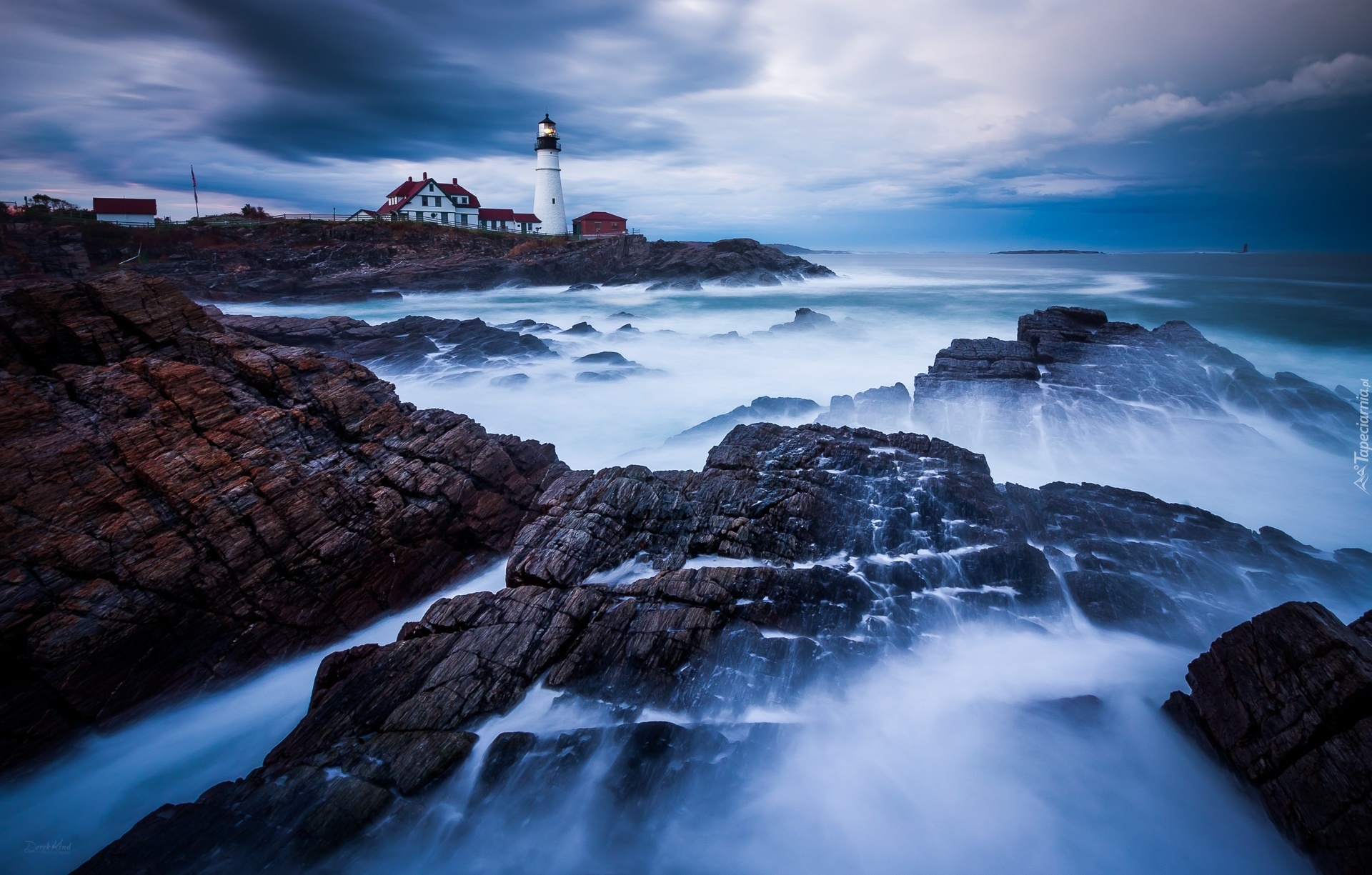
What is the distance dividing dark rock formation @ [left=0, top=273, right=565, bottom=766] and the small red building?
167 ft

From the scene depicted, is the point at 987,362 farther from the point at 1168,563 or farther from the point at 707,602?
the point at 707,602

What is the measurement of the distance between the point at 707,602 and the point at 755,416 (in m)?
8.22

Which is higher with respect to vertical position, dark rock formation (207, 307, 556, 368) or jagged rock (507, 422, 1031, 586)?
dark rock formation (207, 307, 556, 368)

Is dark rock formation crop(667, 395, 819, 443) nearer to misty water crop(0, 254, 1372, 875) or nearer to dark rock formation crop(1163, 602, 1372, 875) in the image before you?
misty water crop(0, 254, 1372, 875)

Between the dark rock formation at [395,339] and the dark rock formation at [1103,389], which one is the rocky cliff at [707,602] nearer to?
the dark rock formation at [1103,389]

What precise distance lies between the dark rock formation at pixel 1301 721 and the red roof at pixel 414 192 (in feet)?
183

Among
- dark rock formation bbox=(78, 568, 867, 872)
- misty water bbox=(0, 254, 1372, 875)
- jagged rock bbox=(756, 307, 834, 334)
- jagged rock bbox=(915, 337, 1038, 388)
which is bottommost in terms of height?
misty water bbox=(0, 254, 1372, 875)

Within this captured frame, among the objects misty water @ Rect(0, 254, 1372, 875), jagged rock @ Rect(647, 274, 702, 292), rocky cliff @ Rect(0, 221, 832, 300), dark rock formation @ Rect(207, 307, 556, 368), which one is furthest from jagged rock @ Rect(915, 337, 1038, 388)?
jagged rock @ Rect(647, 274, 702, 292)

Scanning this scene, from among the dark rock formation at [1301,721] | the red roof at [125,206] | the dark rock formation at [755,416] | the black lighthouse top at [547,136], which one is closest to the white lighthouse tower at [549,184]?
the black lighthouse top at [547,136]

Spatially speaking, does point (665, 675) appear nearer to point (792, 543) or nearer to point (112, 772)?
point (792, 543)

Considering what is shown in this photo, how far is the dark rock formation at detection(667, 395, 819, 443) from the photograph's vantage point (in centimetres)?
1334

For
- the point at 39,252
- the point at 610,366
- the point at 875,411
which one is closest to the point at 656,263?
the point at 610,366

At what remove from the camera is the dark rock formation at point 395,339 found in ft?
54.2

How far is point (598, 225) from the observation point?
57.3 meters
